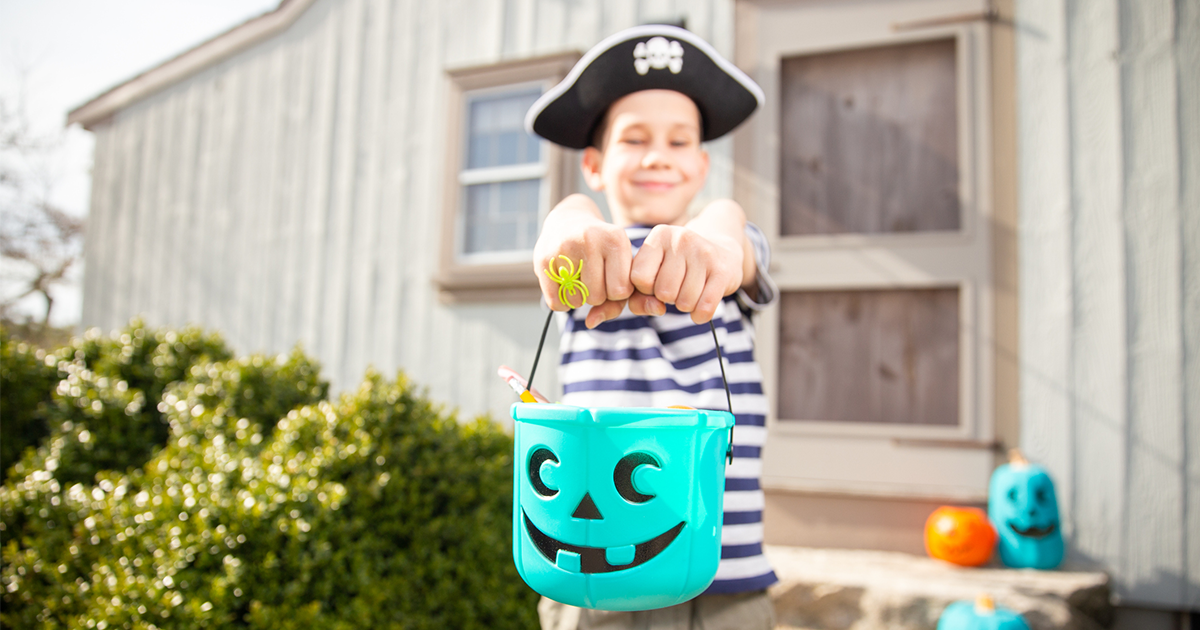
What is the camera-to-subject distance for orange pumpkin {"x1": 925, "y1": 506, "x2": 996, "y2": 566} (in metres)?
3.24

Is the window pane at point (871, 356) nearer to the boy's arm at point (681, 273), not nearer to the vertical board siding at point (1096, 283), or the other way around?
the vertical board siding at point (1096, 283)

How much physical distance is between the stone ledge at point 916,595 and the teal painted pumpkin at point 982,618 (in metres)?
0.14

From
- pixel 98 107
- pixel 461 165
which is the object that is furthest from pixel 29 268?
pixel 461 165

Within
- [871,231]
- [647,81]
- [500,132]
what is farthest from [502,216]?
[647,81]

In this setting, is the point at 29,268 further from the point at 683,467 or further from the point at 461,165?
the point at 683,467

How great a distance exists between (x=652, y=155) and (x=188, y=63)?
680 cm

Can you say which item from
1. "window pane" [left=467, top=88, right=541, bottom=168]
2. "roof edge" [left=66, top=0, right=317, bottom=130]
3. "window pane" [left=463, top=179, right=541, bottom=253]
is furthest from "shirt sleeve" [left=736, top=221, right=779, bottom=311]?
"roof edge" [left=66, top=0, right=317, bottom=130]

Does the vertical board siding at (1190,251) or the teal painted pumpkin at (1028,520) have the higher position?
the vertical board siding at (1190,251)

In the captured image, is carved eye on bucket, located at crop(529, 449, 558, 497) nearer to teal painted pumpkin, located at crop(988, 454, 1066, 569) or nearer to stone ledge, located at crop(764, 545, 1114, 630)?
stone ledge, located at crop(764, 545, 1114, 630)

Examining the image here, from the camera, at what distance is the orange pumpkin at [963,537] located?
10.6 ft

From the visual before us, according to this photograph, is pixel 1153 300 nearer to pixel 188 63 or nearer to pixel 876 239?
pixel 876 239

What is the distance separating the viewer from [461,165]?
511 centimetres

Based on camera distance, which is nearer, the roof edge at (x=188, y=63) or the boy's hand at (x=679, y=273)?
the boy's hand at (x=679, y=273)

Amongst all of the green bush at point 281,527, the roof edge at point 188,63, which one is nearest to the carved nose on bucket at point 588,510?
the green bush at point 281,527
